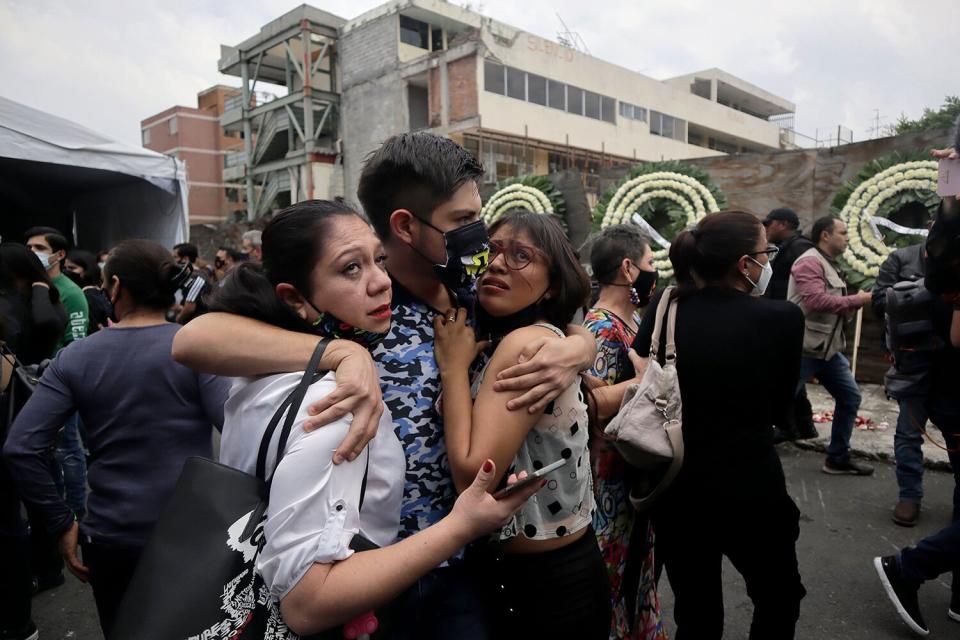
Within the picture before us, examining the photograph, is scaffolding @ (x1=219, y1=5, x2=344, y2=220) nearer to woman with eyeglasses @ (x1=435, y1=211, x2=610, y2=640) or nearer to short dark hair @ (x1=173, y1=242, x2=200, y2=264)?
short dark hair @ (x1=173, y1=242, x2=200, y2=264)

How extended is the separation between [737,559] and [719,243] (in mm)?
1198

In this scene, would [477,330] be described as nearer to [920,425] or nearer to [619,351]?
[619,351]

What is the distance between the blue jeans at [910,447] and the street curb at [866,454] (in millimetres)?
1101

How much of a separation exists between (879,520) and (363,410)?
4197 mm

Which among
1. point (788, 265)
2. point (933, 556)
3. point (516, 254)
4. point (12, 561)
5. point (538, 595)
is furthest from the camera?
point (788, 265)

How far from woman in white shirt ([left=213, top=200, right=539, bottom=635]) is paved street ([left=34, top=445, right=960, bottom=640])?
1541mm

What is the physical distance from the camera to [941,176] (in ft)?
7.79

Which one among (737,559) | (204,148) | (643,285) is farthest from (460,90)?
(204,148)

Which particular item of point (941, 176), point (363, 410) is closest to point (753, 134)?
point (941, 176)

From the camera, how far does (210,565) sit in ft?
3.31

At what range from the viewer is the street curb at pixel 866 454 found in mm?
4648

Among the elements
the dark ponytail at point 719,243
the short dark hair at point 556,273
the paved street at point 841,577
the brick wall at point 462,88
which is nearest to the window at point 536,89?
the brick wall at point 462,88

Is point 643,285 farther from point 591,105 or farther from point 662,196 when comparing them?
point 591,105

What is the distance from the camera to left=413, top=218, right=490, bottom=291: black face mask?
1.48 meters
